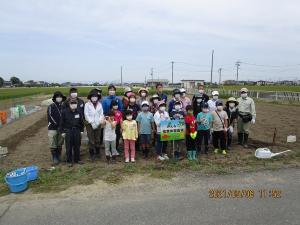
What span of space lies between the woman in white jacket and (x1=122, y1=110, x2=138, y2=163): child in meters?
0.57

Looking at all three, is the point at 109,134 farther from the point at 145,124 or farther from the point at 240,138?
the point at 240,138

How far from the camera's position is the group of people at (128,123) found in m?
6.74

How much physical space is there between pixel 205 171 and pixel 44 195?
128 inches

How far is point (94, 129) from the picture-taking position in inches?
276

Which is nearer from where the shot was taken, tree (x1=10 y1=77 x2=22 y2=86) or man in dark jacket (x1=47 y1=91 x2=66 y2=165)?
man in dark jacket (x1=47 y1=91 x2=66 y2=165)

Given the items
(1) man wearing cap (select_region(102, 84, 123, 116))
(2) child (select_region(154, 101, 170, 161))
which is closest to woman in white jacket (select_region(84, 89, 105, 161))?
(1) man wearing cap (select_region(102, 84, 123, 116))

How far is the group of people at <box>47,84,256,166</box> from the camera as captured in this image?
6.74 meters

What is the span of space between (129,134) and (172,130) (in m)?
1.07

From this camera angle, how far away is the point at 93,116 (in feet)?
22.5

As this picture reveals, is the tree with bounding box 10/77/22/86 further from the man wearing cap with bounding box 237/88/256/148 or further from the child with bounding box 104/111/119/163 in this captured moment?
the man wearing cap with bounding box 237/88/256/148

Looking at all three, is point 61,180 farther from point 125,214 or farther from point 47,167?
point 125,214

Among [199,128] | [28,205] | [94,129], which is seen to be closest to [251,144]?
[199,128]

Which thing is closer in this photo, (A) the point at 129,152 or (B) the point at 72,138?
(B) the point at 72,138

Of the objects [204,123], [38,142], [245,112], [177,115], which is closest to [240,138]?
[245,112]
